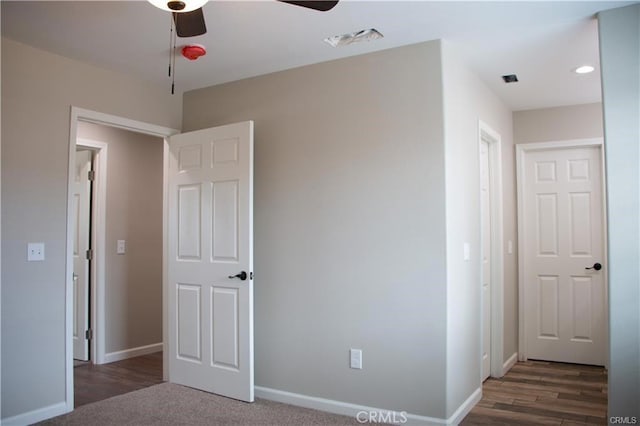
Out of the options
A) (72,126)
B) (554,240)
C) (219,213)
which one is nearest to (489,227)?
(554,240)

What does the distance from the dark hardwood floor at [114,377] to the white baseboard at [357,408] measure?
1099 mm

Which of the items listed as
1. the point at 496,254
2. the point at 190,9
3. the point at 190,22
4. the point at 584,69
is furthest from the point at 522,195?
the point at 190,9

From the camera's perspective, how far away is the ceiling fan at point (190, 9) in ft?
6.53

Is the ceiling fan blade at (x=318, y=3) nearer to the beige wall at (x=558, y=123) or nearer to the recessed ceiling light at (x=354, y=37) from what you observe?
the recessed ceiling light at (x=354, y=37)

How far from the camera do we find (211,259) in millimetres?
3867

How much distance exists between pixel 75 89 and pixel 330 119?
1864mm

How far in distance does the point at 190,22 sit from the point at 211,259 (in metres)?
1.99

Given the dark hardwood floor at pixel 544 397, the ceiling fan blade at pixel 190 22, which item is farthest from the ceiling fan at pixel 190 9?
the dark hardwood floor at pixel 544 397

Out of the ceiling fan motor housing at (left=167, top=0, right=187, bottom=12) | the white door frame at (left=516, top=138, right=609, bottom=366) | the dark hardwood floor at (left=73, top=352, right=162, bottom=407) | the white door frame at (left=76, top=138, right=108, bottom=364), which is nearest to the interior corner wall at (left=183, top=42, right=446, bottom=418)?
the dark hardwood floor at (left=73, top=352, right=162, bottom=407)

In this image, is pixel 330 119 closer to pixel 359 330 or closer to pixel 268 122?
pixel 268 122

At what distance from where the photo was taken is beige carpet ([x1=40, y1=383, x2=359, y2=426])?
3246mm

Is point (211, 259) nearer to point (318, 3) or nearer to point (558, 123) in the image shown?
point (318, 3)

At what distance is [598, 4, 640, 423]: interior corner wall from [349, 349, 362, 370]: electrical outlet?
57.4 inches

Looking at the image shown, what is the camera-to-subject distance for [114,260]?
4969 millimetres
